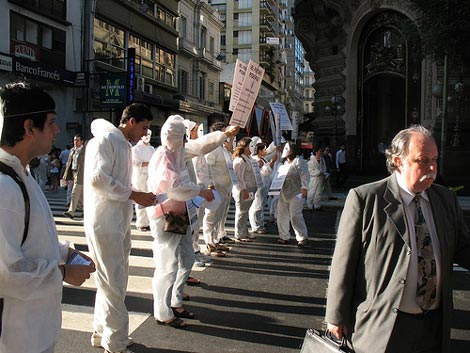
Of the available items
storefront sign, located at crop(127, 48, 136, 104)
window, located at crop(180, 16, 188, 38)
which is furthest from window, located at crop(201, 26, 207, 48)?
storefront sign, located at crop(127, 48, 136, 104)

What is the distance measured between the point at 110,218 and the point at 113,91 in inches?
897

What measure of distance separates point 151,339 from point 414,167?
300cm

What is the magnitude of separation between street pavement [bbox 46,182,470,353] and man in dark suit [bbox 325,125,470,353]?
73.0 inches

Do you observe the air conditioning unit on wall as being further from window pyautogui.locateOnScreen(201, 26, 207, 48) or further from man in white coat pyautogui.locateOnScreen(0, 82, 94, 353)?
man in white coat pyautogui.locateOnScreen(0, 82, 94, 353)

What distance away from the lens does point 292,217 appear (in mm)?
8898

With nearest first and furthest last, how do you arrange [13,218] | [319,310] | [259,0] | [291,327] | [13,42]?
[13,218], [291,327], [319,310], [13,42], [259,0]

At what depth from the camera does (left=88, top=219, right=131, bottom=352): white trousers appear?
376 cm

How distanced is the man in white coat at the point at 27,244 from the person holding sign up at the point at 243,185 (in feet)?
22.3

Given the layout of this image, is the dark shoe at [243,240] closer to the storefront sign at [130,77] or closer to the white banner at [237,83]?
the white banner at [237,83]

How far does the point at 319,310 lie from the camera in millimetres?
5352

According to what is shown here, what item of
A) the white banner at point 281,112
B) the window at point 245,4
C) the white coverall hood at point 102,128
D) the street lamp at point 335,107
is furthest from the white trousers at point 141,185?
the window at point 245,4

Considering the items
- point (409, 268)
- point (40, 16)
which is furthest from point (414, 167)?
point (40, 16)

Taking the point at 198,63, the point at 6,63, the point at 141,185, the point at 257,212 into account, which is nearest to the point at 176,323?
the point at 141,185

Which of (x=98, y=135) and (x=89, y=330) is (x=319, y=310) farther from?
(x=98, y=135)
